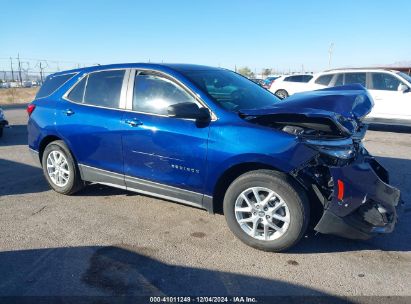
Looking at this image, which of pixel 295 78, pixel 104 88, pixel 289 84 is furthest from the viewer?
pixel 295 78

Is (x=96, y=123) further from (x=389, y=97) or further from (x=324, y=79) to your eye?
(x=324, y=79)

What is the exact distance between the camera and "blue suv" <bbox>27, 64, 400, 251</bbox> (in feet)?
11.2

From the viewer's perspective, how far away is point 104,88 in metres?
4.74

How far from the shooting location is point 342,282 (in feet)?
10.2

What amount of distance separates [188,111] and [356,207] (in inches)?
70.1

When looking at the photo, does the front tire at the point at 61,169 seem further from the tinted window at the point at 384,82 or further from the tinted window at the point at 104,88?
the tinted window at the point at 384,82

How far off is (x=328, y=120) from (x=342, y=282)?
144cm

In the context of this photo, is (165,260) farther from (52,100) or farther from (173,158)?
(52,100)

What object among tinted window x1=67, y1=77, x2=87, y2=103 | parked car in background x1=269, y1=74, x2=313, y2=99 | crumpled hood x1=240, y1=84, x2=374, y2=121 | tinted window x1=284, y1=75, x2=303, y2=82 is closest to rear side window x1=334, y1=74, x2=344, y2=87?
parked car in background x1=269, y1=74, x2=313, y2=99

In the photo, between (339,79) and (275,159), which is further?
(339,79)

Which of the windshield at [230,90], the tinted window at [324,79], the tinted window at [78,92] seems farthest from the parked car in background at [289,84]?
the tinted window at [78,92]

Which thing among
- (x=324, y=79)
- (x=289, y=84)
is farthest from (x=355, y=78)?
(x=289, y=84)

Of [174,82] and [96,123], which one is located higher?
[174,82]

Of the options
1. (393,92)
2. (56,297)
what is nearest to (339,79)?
(393,92)
